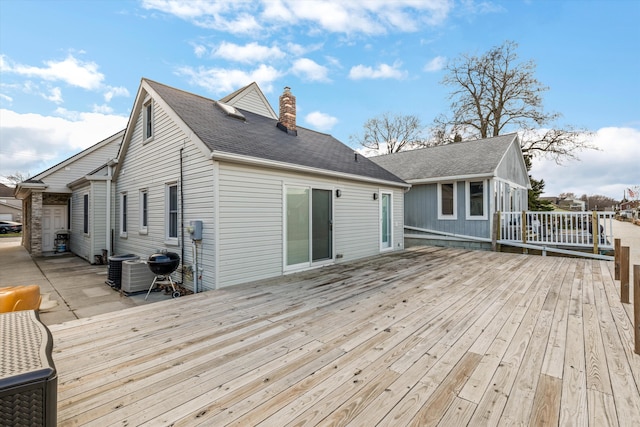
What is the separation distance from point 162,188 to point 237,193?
2.77 meters

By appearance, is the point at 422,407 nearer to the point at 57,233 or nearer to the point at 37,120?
the point at 57,233

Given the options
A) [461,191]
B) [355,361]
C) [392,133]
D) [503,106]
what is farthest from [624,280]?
[392,133]

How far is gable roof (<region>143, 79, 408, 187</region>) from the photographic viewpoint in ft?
18.3

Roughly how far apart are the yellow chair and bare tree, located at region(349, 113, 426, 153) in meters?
25.9

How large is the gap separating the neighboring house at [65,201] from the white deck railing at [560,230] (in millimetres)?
14302

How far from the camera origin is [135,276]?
5547mm

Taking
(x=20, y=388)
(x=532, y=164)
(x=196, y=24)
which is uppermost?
(x=196, y=24)

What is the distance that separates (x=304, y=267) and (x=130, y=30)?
799 cm

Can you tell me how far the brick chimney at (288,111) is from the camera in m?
9.02

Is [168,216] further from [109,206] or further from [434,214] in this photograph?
[434,214]

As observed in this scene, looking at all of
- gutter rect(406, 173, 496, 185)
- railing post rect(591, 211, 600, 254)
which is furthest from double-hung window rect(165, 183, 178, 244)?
railing post rect(591, 211, 600, 254)

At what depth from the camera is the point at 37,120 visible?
89.7ft

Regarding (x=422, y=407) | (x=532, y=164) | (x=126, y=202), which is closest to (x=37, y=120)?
(x=126, y=202)

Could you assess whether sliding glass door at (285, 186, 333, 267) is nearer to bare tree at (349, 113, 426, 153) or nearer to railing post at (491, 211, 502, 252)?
railing post at (491, 211, 502, 252)
